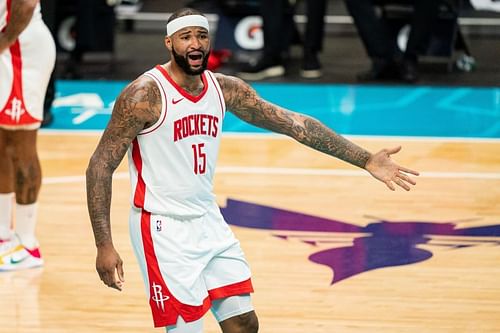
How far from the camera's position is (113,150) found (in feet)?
15.0

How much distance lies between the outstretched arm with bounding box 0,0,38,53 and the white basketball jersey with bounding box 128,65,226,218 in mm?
1809

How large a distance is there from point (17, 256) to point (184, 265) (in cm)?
243

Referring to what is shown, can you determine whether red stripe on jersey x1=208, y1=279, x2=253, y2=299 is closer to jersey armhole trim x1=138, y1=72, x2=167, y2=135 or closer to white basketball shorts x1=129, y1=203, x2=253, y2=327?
white basketball shorts x1=129, y1=203, x2=253, y2=327

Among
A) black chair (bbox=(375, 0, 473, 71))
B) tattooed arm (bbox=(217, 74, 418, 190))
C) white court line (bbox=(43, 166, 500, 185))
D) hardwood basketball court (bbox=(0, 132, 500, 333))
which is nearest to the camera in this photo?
tattooed arm (bbox=(217, 74, 418, 190))

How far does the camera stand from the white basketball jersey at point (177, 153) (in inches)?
180

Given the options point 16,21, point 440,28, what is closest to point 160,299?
point 16,21

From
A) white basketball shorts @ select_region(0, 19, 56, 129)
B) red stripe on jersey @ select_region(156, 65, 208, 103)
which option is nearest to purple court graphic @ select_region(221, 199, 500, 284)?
white basketball shorts @ select_region(0, 19, 56, 129)

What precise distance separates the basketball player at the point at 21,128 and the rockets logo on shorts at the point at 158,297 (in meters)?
2.24

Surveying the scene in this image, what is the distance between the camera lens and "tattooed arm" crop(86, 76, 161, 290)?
451cm

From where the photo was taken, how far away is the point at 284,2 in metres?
11.9

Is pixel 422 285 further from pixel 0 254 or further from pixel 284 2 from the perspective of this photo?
pixel 284 2

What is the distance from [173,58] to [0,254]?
104 inches

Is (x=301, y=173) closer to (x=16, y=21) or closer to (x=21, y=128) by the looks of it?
(x=21, y=128)

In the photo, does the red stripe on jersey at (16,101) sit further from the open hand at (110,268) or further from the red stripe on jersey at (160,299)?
the open hand at (110,268)
